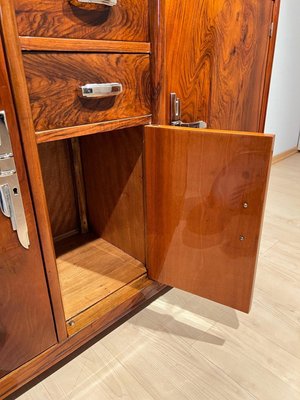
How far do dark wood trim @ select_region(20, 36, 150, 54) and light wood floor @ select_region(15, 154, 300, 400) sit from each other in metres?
0.75

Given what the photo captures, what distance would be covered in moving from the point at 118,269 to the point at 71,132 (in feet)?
1.75

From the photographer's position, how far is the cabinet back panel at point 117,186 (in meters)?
0.89

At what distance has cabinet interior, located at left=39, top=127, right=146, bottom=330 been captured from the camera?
2.94 ft

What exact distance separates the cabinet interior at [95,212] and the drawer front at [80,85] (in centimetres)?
13

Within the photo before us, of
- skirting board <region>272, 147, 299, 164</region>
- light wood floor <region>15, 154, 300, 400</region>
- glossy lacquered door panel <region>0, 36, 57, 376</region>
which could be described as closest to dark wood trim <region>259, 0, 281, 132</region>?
light wood floor <region>15, 154, 300, 400</region>

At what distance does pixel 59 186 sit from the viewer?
117 centimetres

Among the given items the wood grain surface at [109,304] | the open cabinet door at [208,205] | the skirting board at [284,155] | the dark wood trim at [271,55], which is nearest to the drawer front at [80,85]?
the open cabinet door at [208,205]

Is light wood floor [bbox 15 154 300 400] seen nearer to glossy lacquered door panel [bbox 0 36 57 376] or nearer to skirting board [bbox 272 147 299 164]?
glossy lacquered door panel [bbox 0 36 57 376]

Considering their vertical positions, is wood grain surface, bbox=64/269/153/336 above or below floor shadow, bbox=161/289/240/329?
above

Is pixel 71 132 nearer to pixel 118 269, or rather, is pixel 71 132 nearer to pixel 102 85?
pixel 102 85

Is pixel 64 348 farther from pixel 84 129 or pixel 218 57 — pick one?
pixel 218 57

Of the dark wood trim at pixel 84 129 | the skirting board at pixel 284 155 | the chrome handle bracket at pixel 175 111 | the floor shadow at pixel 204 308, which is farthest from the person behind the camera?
the skirting board at pixel 284 155

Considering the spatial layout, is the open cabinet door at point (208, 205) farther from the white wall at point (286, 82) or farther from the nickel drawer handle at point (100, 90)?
the white wall at point (286, 82)

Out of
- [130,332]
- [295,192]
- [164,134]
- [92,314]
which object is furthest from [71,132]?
[295,192]
